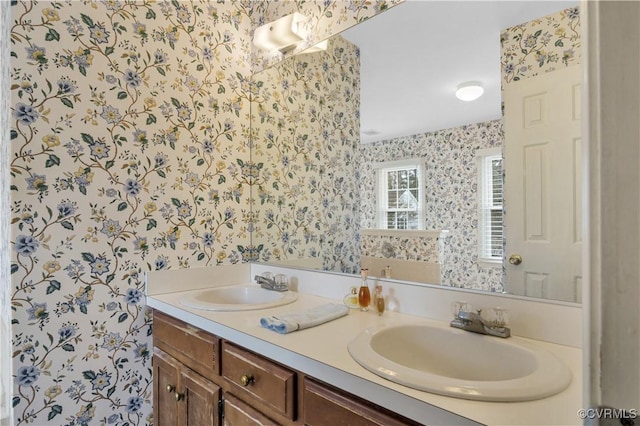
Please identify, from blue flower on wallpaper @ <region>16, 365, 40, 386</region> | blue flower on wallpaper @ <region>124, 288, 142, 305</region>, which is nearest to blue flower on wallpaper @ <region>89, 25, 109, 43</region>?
blue flower on wallpaper @ <region>124, 288, 142, 305</region>

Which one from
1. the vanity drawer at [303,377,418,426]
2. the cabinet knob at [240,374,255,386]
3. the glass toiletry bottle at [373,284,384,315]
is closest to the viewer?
the vanity drawer at [303,377,418,426]

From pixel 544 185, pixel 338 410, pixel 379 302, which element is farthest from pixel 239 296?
pixel 544 185

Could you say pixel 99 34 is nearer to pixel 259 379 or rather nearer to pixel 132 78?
pixel 132 78

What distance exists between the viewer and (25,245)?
127cm

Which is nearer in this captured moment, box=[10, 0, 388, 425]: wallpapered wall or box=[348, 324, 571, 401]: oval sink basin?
box=[348, 324, 571, 401]: oval sink basin

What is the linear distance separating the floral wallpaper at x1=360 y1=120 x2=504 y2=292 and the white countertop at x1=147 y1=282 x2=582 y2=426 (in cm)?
19

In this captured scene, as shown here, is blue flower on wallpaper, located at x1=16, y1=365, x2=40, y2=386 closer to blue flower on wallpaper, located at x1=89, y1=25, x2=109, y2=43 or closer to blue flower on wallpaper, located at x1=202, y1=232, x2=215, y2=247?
blue flower on wallpaper, located at x1=202, y1=232, x2=215, y2=247

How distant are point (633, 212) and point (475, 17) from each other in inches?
43.1

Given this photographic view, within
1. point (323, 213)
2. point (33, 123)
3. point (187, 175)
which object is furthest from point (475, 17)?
point (33, 123)

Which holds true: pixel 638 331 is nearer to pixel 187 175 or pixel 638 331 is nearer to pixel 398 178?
pixel 398 178

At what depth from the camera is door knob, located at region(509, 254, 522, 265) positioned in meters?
1.09

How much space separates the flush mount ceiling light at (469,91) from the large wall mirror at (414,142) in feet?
0.06

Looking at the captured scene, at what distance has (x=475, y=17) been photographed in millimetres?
1188

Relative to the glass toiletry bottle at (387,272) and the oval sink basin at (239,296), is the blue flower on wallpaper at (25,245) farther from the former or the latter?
the glass toiletry bottle at (387,272)
